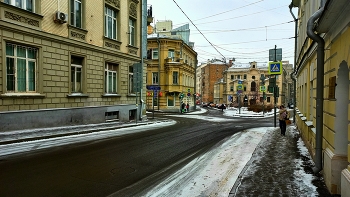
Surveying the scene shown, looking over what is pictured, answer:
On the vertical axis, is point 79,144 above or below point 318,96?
below

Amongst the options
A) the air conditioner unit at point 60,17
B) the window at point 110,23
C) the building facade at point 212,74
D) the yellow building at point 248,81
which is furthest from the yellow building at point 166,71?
the building facade at point 212,74

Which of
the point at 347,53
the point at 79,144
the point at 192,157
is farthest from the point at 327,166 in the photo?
the point at 79,144

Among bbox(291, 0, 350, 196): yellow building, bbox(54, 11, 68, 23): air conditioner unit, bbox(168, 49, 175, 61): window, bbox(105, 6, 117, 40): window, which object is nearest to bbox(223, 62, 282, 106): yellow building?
bbox(168, 49, 175, 61): window

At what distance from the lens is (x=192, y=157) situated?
8.39 meters

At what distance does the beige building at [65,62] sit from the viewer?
36.9 ft

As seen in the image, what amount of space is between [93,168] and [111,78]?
1278cm

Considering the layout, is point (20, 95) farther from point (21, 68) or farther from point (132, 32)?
point (132, 32)

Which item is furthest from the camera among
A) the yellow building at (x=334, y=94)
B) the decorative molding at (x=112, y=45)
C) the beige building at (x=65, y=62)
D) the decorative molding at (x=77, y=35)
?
the decorative molding at (x=112, y=45)

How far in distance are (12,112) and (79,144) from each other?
11.7 feet

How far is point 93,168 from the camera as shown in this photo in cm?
667

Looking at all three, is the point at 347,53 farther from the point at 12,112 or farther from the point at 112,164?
the point at 12,112

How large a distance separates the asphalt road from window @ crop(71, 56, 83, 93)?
614 centimetres

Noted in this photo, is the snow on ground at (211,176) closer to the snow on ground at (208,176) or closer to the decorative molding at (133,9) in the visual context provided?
the snow on ground at (208,176)

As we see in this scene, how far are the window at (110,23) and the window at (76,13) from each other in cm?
257
